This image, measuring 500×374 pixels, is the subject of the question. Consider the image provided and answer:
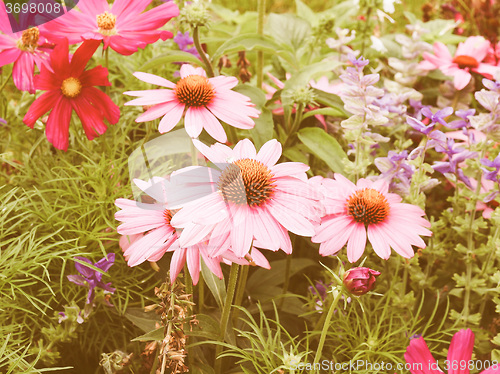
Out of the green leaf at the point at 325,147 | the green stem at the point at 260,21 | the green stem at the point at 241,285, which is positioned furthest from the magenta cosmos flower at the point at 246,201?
the green stem at the point at 260,21

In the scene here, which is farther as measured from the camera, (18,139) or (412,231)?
(18,139)

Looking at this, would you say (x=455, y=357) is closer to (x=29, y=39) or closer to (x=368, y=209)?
(x=368, y=209)

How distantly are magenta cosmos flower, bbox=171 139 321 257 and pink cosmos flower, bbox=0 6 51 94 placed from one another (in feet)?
0.94

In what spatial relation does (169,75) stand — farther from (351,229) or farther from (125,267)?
(351,229)

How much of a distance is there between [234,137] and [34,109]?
0.30 metres

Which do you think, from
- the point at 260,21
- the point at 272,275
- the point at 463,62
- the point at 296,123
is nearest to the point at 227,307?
the point at 272,275

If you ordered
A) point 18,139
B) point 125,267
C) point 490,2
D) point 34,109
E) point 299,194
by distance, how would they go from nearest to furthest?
point 299,194, point 34,109, point 125,267, point 18,139, point 490,2

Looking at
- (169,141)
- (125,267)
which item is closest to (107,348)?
(125,267)

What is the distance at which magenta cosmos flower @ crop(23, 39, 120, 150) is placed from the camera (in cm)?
65

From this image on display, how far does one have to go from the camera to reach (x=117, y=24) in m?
0.70

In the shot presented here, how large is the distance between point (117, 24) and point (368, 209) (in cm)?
39

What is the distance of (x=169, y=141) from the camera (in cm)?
73

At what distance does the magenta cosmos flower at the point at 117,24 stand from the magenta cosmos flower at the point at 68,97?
0.03 metres

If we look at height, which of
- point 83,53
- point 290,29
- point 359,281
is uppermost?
point 290,29
